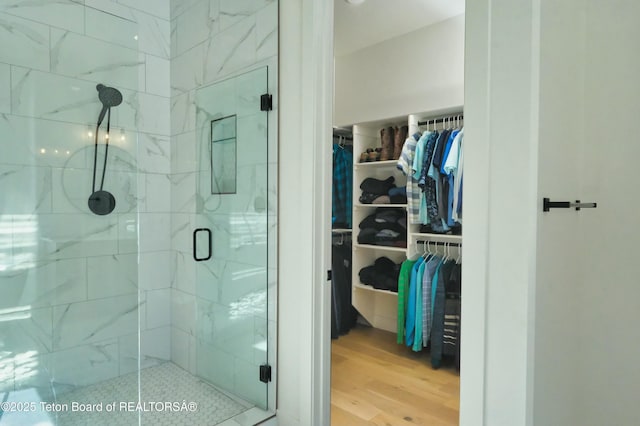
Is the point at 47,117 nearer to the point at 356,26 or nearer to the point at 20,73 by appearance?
the point at 20,73

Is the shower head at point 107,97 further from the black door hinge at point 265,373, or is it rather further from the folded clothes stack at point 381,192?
the folded clothes stack at point 381,192

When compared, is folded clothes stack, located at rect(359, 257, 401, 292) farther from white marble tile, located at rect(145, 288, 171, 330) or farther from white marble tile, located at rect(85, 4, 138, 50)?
white marble tile, located at rect(85, 4, 138, 50)

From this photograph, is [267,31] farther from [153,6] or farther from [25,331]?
[25,331]

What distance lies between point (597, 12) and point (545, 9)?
2.19ft

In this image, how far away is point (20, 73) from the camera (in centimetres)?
166

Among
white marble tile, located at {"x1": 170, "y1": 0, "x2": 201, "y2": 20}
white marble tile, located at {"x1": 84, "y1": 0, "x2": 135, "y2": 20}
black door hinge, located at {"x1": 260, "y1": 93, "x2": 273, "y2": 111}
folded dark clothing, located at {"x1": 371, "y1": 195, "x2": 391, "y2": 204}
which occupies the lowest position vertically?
folded dark clothing, located at {"x1": 371, "y1": 195, "x2": 391, "y2": 204}

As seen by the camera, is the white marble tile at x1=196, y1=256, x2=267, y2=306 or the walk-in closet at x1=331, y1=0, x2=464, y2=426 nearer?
the white marble tile at x1=196, y1=256, x2=267, y2=306

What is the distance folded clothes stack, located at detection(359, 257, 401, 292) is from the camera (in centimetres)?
325

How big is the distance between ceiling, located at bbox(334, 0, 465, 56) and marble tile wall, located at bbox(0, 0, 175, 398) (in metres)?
1.75

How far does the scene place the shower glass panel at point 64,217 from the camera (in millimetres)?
1626

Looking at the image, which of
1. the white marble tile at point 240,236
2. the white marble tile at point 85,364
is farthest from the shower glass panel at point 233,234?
the white marble tile at point 85,364

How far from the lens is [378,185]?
3387 mm

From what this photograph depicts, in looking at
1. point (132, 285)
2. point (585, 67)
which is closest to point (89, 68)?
point (132, 285)

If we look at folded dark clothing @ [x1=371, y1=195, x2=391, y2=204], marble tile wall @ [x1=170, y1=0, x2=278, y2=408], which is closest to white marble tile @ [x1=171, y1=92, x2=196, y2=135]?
marble tile wall @ [x1=170, y1=0, x2=278, y2=408]
